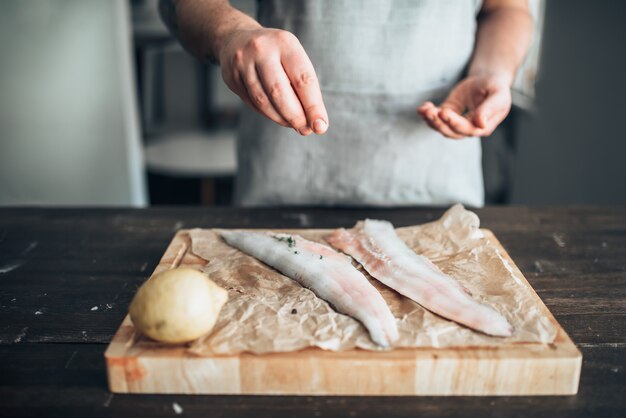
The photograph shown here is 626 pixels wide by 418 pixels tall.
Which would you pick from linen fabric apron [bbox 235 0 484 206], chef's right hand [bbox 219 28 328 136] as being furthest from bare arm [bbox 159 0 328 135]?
linen fabric apron [bbox 235 0 484 206]

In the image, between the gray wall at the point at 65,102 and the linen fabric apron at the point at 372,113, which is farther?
the gray wall at the point at 65,102

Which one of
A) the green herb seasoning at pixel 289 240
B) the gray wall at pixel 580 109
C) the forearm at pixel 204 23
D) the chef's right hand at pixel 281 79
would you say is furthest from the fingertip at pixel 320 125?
the gray wall at pixel 580 109

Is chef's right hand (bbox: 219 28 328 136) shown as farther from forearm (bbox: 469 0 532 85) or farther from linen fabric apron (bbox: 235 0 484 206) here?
forearm (bbox: 469 0 532 85)

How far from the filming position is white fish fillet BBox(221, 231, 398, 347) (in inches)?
36.2

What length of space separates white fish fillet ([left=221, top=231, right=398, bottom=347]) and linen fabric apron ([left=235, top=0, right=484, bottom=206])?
46cm

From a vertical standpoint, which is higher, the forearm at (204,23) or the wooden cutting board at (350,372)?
the forearm at (204,23)

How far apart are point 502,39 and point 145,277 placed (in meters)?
1.17

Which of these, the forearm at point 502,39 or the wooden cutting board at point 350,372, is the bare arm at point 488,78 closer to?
the forearm at point 502,39

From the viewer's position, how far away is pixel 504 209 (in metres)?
1.62

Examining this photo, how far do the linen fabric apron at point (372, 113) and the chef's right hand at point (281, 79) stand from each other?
0.46m

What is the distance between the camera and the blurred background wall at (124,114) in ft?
8.94

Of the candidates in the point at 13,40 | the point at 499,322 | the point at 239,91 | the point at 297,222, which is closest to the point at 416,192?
the point at 297,222

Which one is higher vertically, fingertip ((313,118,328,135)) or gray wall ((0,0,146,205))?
fingertip ((313,118,328,135))

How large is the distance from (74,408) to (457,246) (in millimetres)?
776
